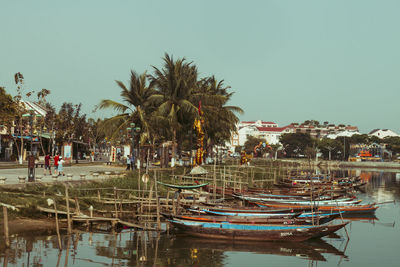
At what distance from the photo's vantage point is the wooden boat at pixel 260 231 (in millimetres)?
18922

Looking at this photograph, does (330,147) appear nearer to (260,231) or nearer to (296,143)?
(296,143)

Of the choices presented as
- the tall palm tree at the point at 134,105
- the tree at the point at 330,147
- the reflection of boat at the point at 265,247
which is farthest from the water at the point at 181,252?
the tree at the point at 330,147

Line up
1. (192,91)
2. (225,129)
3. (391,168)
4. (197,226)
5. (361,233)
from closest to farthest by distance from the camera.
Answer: (197,226) → (361,233) → (192,91) → (225,129) → (391,168)

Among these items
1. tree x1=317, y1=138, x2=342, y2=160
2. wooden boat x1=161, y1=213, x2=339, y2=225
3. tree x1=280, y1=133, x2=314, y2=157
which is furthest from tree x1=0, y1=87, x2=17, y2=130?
tree x1=280, y1=133, x2=314, y2=157

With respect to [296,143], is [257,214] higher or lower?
lower

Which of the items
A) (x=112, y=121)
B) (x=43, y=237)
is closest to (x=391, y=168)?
(x=112, y=121)

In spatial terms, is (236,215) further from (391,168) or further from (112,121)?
(391,168)

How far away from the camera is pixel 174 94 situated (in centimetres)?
3953

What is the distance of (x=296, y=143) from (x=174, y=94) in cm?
9520

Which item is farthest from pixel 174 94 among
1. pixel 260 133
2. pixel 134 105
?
pixel 260 133

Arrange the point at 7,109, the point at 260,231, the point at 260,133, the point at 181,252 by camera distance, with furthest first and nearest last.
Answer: the point at 260,133 < the point at 7,109 < the point at 260,231 < the point at 181,252

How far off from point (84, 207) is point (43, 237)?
180 inches

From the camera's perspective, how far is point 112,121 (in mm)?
38094

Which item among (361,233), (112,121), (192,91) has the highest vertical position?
(192,91)
